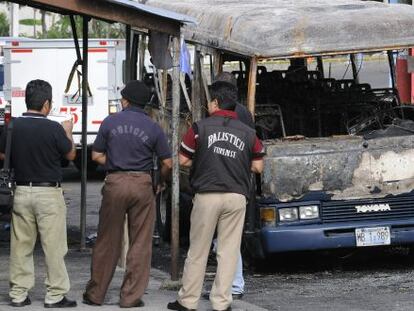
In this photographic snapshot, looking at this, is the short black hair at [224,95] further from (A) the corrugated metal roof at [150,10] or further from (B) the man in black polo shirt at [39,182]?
(B) the man in black polo shirt at [39,182]

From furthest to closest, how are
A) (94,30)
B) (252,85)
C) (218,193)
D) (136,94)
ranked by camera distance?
(94,30) < (252,85) < (136,94) < (218,193)

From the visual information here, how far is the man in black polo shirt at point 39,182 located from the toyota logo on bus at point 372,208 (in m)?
3.27

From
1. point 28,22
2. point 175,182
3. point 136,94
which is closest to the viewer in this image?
point 136,94

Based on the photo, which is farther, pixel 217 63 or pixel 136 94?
pixel 217 63

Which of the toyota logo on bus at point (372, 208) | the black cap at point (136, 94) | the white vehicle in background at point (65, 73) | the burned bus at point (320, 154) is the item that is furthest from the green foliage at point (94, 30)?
the black cap at point (136, 94)

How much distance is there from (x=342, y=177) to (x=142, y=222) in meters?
2.61

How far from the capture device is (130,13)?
9703 mm

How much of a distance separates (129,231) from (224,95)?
4.22 ft

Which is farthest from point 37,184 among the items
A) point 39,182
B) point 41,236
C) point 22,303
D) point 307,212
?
point 307,212

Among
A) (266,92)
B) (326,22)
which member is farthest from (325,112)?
(326,22)

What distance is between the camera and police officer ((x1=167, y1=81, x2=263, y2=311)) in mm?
8531

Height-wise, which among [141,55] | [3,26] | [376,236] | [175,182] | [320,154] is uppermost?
[3,26]

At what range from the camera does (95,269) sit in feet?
29.1

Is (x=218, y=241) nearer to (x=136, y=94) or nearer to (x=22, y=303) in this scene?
(x=136, y=94)
